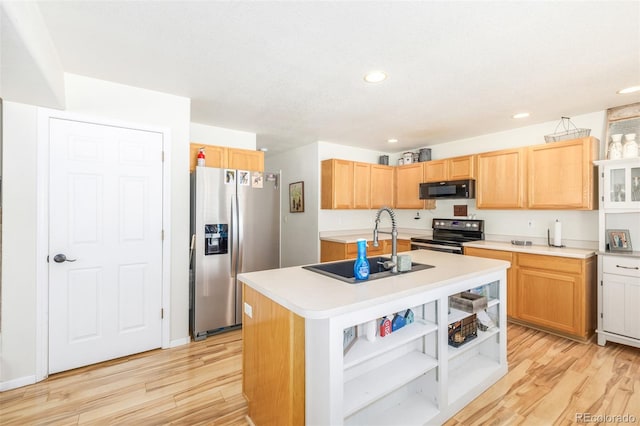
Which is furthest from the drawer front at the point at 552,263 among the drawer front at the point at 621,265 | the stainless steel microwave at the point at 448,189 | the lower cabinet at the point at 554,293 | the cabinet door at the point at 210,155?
the cabinet door at the point at 210,155

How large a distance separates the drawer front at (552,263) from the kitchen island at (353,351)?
1.34m

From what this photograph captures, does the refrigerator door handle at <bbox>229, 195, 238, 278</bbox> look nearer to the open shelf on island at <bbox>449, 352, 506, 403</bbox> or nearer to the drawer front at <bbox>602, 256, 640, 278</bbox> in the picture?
the open shelf on island at <bbox>449, 352, 506, 403</bbox>

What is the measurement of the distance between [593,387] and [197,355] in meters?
3.28

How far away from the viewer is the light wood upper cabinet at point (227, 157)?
346 centimetres

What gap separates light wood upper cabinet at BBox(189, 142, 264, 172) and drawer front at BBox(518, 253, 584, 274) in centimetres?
341

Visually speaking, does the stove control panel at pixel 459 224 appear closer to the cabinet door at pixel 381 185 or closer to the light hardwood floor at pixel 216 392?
the cabinet door at pixel 381 185

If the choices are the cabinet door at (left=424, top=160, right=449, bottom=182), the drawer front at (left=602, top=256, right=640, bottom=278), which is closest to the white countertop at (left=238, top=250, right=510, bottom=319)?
the drawer front at (left=602, top=256, right=640, bottom=278)

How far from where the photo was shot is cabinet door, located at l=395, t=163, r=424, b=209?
4.94 m

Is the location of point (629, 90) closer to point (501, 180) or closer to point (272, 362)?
Result: point (501, 180)

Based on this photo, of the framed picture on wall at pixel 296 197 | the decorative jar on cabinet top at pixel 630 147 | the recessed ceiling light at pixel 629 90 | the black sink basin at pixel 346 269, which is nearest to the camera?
the black sink basin at pixel 346 269

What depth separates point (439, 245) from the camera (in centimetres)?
416

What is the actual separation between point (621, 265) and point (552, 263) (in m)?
0.53

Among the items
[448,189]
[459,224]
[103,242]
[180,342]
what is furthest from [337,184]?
[103,242]

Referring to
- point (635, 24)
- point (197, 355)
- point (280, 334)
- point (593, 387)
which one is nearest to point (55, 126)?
point (197, 355)
